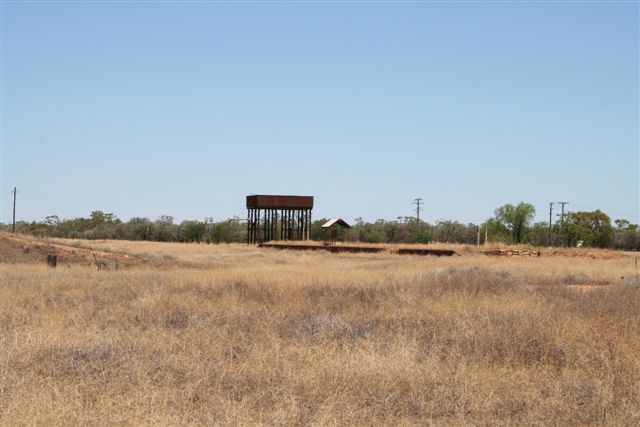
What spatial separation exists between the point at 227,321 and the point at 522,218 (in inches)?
2421

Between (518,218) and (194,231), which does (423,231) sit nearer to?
(518,218)

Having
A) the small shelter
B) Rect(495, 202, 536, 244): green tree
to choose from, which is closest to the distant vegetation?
Rect(495, 202, 536, 244): green tree

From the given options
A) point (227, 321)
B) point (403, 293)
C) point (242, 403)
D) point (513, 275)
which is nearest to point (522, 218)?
point (513, 275)

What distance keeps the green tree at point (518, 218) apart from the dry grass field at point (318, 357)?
5550 centimetres

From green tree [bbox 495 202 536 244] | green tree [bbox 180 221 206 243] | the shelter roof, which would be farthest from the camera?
green tree [bbox 180 221 206 243]

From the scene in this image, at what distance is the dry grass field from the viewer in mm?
6797

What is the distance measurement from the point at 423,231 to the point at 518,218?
9398mm

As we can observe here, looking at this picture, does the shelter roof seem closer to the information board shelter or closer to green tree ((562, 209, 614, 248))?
the information board shelter

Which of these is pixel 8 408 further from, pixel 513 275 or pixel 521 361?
pixel 513 275

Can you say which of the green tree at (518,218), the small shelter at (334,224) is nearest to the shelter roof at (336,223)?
the small shelter at (334,224)

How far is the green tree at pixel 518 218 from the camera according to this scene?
69.4 metres

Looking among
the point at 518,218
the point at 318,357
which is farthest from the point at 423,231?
the point at 318,357

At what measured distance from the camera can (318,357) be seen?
897 centimetres

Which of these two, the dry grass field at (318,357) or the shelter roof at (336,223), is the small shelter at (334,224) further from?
the dry grass field at (318,357)
